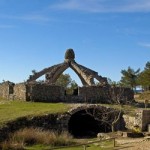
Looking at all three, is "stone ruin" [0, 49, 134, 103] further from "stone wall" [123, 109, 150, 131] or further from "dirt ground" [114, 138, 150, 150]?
"dirt ground" [114, 138, 150, 150]

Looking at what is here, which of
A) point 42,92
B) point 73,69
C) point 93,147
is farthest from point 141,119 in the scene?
point 73,69

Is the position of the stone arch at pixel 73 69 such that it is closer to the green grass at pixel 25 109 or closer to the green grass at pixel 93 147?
the green grass at pixel 25 109

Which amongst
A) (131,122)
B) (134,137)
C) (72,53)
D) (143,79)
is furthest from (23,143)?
(143,79)

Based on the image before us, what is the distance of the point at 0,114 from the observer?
31.4 metres

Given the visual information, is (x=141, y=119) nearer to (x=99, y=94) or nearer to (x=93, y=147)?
(x=93, y=147)

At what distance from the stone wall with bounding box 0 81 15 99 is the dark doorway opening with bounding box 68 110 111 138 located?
759 cm

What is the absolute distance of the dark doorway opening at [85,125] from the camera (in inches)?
1420

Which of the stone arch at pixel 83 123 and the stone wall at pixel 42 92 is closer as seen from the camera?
the stone arch at pixel 83 123

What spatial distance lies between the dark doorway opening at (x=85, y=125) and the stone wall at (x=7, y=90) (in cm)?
759

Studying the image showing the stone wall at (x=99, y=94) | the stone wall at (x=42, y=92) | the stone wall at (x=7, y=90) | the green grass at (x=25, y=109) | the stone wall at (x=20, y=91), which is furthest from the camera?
the stone wall at (x=7, y=90)

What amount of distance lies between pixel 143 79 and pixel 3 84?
23782 millimetres

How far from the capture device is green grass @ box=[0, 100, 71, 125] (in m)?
30.7

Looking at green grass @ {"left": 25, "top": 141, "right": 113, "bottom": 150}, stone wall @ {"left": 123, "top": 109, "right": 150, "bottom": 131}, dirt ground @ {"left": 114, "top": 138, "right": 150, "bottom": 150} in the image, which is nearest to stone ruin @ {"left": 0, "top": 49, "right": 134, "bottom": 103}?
stone wall @ {"left": 123, "top": 109, "right": 150, "bottom": 131}

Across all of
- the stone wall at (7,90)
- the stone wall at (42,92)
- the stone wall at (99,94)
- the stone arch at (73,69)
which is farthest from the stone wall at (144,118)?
the stone wall at (7,90)
